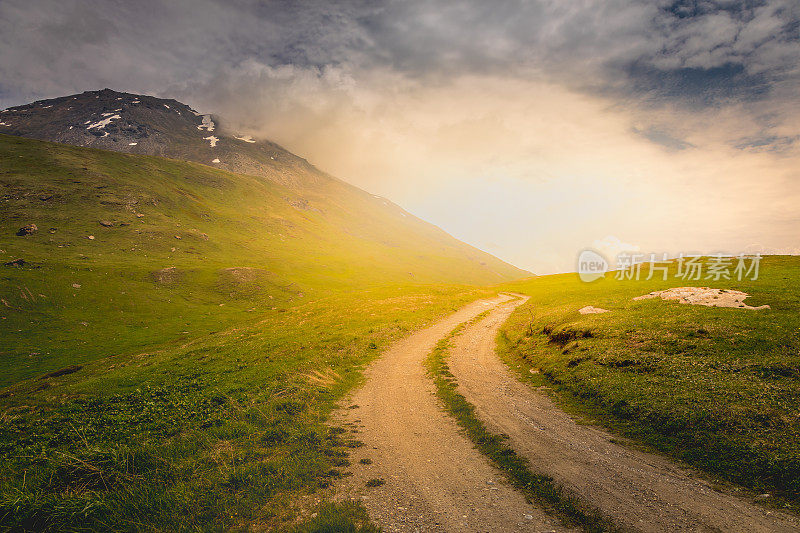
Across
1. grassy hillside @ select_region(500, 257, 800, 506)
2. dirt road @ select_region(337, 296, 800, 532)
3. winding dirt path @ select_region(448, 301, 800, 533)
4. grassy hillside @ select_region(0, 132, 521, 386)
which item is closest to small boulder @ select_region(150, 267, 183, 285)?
grassy hillside @ select_region(0, 132, 521, 386)

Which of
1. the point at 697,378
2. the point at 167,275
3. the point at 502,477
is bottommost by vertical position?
the point at 167,275

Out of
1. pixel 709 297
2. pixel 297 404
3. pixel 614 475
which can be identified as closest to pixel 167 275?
pixel 297 404

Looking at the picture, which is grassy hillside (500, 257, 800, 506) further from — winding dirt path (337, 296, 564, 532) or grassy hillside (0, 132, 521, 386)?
grassy hillside (0, 132, 521, 386)

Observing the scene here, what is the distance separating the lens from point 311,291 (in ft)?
378

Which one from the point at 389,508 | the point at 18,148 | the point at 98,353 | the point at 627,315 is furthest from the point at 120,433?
the point at 18,148

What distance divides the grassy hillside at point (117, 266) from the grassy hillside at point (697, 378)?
64.3m

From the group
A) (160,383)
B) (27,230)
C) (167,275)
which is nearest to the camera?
(160,383)

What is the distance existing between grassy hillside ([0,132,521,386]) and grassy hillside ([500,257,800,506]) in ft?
211

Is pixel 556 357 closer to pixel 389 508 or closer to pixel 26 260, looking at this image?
pixel 389 508

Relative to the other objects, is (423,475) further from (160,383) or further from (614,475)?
(160,383)

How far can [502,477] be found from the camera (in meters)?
11.1

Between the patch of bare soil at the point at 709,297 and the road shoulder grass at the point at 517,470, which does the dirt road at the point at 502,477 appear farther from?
the patch of bare soil at the point at 709,297

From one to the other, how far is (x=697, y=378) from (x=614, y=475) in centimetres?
1022

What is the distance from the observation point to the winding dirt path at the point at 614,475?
28.4 feet
